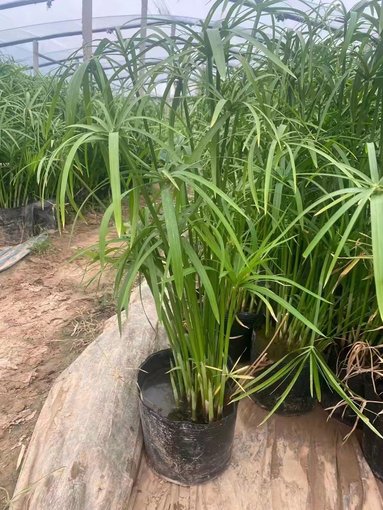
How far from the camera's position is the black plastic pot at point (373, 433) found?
77 centimetres

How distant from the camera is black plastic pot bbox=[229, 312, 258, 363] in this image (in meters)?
1.05

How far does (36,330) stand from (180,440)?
0.69 metres

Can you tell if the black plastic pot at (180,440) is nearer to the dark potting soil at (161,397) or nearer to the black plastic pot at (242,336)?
the dark potting soil at (161,397)

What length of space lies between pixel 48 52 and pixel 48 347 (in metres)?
5.42

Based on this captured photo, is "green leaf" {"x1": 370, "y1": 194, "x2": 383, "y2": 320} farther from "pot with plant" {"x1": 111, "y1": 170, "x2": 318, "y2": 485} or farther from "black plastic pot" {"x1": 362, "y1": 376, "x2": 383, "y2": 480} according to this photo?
"black plastic pot" {"x1": 362, "y1": 376, "x2": 383, "y2": 480}

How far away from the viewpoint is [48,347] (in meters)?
1.16

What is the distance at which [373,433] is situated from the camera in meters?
0.81

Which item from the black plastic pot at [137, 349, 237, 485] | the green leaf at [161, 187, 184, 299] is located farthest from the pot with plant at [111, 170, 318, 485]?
the green leaf at [161, 187, 184, 299]

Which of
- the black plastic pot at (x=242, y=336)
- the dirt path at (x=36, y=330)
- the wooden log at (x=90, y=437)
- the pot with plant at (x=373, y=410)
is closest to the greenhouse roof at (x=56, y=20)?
the dirt path at (x=36, y=330)

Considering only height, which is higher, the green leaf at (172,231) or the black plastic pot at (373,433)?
the green leaf at (172,231)

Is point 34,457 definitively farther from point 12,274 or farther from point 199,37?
point 12,274

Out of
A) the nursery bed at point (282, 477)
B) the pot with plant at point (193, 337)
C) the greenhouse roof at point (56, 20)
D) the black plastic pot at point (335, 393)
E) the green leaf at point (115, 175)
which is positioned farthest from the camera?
the greenhouse roof at point (56, 20)

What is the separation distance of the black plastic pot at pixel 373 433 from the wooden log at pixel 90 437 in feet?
1.50

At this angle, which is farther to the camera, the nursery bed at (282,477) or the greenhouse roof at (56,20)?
the greenhouse roof at (56,20)
